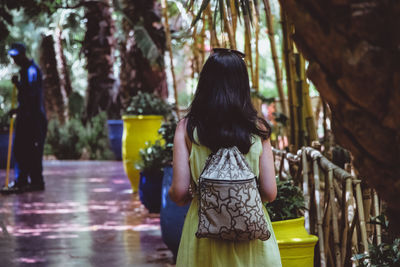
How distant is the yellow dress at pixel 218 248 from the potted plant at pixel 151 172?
4.59 m

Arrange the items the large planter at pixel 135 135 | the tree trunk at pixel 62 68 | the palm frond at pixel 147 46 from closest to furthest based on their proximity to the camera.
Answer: the large planter at pixel 135 135
the palm frond at pixel 147 46
the tree trunk at pixel 62 68

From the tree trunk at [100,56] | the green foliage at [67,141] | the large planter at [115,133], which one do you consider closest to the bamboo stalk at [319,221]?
the large planter at [115,133]

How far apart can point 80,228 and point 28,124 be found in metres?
3.36

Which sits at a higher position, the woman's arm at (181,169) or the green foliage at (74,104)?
the green foliage at (74,104)

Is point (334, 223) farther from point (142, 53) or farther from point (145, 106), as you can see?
point (142, 53)

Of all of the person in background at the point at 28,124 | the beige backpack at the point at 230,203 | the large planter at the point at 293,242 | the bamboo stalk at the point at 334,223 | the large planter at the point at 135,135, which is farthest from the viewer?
the person in background at the point at 28,124

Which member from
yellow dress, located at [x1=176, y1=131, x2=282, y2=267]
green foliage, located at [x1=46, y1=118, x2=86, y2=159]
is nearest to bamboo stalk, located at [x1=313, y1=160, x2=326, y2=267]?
yellow dress, located at [x1=176, y1=131, x2=282, y2=267]

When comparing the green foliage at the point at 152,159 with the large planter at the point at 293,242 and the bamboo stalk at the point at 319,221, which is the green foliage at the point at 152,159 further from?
the large planter at the point at 293,242

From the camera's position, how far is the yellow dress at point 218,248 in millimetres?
2277

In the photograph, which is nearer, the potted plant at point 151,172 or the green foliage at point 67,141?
the potted plant at point 151,172

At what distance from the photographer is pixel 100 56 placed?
14.7m

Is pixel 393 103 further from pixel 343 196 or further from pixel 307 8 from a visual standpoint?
pixel 343 196

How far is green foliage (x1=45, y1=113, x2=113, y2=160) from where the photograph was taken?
15414 mm

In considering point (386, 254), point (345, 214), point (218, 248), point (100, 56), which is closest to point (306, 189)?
point (345, 214)
